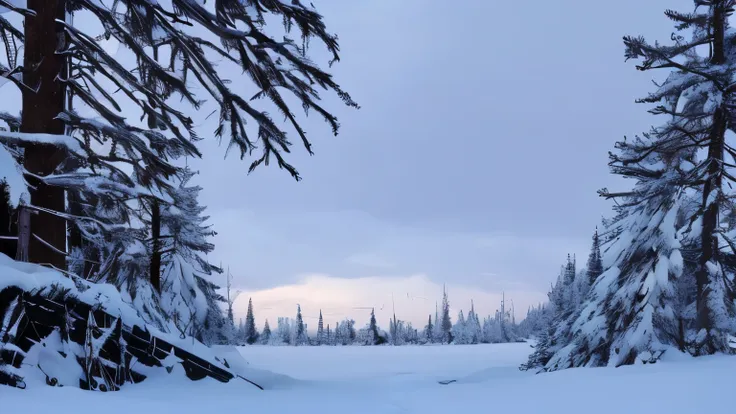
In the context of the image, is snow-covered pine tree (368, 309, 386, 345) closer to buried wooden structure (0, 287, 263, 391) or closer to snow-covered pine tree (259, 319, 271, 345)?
snow-covered pine tree (259, 319, 271, 345)

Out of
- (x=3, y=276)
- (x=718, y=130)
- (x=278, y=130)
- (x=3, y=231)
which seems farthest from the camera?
(x=718, y=130)

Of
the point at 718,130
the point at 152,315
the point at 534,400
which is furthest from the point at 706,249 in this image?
the point at 152,315

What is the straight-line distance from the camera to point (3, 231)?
17.7ft

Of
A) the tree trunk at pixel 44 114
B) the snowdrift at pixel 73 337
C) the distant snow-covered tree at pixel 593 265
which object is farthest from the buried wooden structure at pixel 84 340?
the distant snow-covered tree at pixel 593 265

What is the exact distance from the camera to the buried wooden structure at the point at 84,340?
3816 millimetres

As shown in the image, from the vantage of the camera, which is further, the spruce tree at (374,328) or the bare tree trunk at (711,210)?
the spruce tree at (374,328)

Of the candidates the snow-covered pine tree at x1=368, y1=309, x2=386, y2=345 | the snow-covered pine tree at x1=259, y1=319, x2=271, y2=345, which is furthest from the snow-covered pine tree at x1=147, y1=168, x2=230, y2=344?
the snow-covered pine tree at x1=259, y1=319, x2=271, y2=345

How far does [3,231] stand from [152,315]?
2.11 meters

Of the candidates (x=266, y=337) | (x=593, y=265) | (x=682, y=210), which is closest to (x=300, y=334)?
(x=266, y=337)

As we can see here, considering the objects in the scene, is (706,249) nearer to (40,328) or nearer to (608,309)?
(608,309)

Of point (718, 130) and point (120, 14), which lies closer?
point (120, 14)

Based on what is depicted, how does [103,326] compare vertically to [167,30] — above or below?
below

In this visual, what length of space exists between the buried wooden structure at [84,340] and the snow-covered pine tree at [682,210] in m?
10.1

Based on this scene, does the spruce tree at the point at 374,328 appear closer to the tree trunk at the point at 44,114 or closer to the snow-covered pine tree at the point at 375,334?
the snow-covered pine tree at the point at 375,334
